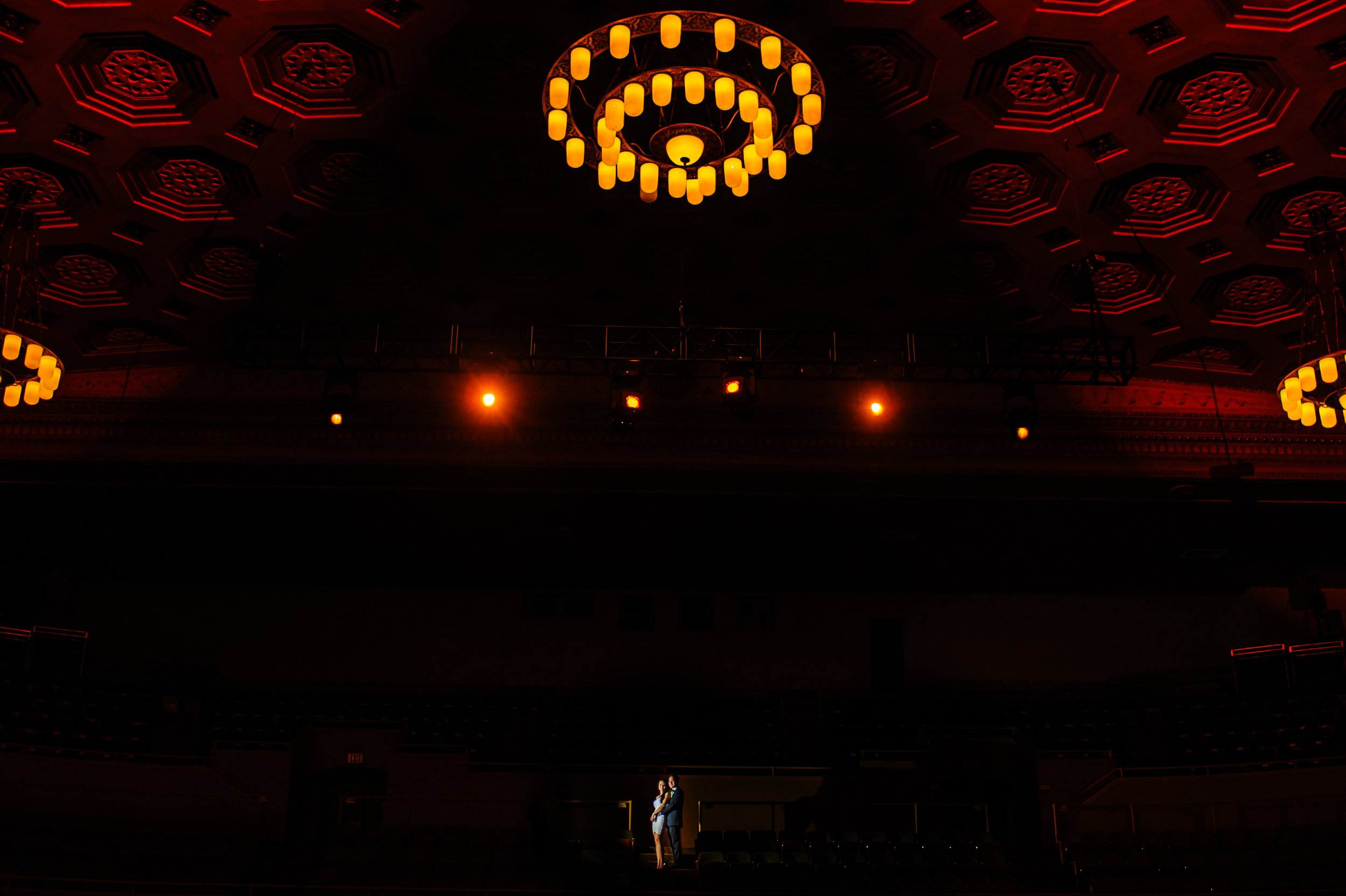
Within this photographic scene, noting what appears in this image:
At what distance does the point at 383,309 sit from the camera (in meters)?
12.6

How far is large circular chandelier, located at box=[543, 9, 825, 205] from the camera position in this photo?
6.79 m

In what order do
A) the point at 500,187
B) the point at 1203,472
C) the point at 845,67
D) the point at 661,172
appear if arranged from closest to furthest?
1. the point at 845,67
2. the point at 661,172
3. the point at 500,187
4. the point at 1203,472

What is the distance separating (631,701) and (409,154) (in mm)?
11420

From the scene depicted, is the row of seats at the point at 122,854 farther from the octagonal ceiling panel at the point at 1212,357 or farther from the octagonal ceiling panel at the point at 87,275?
the octagonal ceiling panel at the point at 1212,357

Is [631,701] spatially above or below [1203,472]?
below

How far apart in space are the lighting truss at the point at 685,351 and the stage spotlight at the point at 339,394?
6.4 inches

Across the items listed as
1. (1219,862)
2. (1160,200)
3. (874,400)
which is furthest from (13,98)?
(1219,862)

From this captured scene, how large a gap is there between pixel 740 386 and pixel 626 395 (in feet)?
4.15

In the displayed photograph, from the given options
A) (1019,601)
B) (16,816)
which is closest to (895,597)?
(1019,601)

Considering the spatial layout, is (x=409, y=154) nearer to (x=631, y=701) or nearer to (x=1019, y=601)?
(x=631, y=701)

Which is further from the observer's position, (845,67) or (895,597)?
(895,597)

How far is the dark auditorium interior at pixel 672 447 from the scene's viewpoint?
8.67 m

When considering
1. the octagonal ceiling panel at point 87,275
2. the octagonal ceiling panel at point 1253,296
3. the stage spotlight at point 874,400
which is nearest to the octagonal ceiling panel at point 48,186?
the octagonal ceiling panel at point 87,275

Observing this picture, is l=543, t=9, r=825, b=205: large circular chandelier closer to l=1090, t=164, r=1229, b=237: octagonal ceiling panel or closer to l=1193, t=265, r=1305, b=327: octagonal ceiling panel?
l=1090, t=164, r=1229, b=237: octagonal ceiling panel
